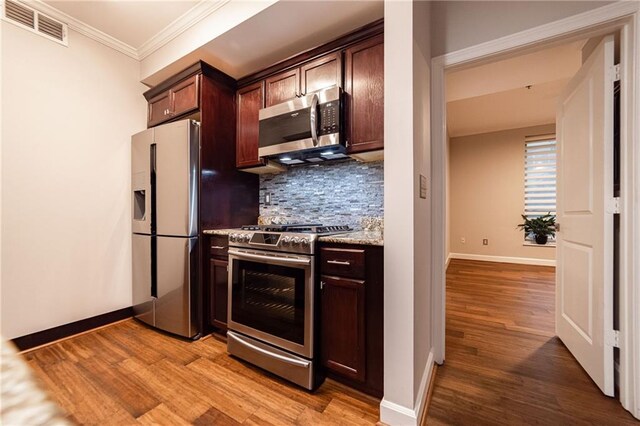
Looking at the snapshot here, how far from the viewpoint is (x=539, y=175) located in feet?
16.1

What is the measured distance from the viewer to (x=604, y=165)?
1.51m

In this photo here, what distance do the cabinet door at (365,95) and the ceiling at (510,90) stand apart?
1.88ft

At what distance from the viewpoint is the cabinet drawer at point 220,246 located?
214 cm

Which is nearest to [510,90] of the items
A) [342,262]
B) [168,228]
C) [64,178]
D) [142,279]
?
[342,262]

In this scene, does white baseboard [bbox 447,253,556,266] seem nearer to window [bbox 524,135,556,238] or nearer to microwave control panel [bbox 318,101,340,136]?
window [bbox 524,135,556,238]

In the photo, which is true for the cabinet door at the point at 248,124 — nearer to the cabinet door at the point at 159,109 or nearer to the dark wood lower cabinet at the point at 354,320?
the cabinet door at the point at 159,109

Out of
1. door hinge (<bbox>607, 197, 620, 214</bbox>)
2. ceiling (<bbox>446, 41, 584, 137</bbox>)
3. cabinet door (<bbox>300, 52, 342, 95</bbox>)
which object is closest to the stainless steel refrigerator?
cabinet door (<bbox>300, 52, 342, 95</bbox>)

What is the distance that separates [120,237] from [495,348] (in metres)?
3.57

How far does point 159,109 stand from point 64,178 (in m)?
1.05

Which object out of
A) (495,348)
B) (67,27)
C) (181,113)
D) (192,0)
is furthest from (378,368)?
(67,27)

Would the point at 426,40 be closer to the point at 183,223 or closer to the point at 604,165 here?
the point at 604,165

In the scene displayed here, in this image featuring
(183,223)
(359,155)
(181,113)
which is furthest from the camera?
(181,113)

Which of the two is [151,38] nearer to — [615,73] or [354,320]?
[354,320]

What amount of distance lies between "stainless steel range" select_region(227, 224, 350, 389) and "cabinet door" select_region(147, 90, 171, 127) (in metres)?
1.59
